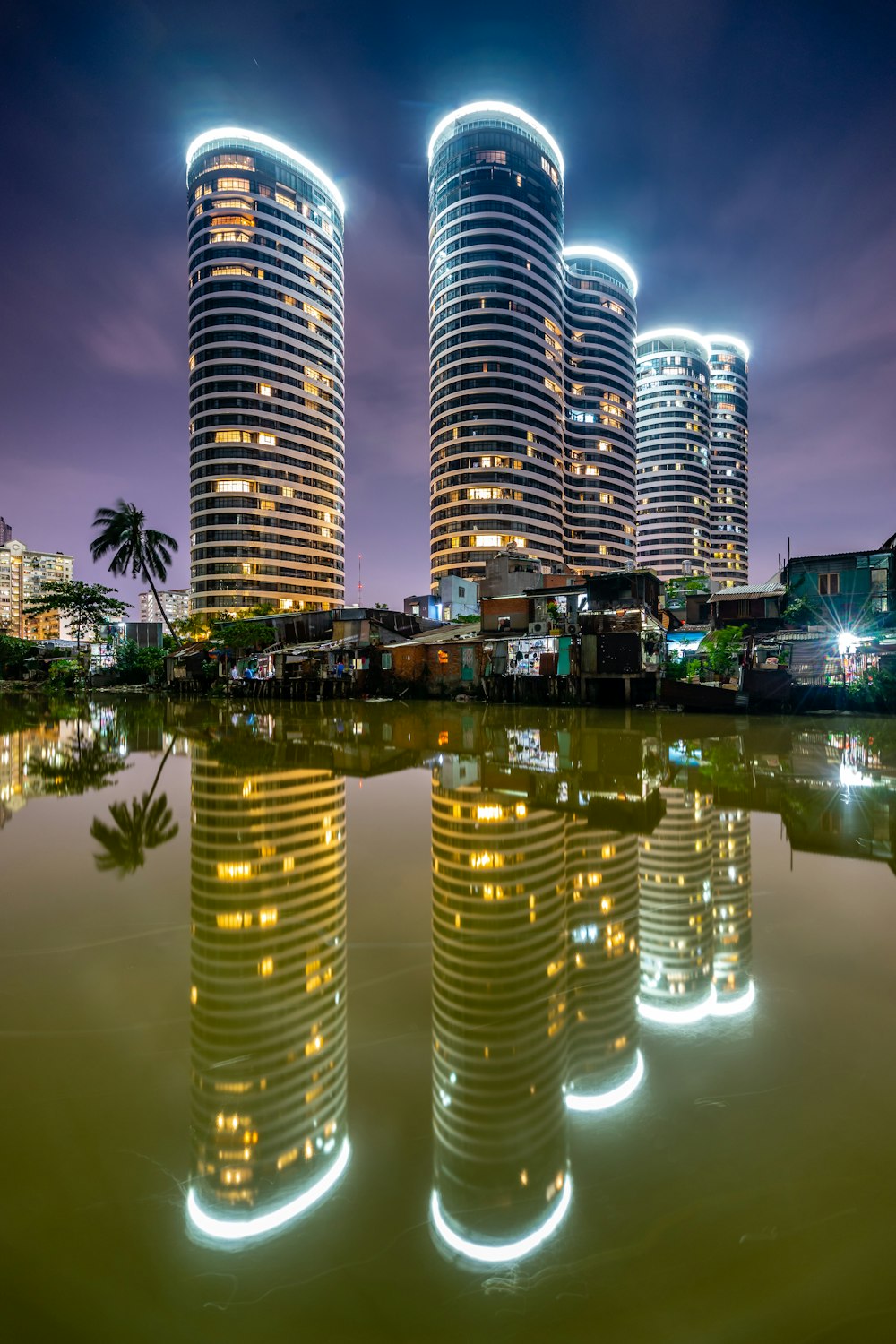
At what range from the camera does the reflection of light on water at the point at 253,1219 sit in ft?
8.02

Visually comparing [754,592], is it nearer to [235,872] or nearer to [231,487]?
[235,872]

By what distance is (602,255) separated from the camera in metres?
123

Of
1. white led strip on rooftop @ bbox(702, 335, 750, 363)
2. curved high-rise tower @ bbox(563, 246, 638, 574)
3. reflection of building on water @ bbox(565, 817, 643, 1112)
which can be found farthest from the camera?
white led strip on rooftop @ bbox(702, 335, 750, 363)

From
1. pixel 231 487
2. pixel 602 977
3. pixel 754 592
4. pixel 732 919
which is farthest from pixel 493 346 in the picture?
pixel 602 977

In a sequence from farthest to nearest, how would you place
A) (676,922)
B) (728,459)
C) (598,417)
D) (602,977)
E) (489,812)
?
(728,459) → (598,417) → (489,812) → (676,922) → (602,977)

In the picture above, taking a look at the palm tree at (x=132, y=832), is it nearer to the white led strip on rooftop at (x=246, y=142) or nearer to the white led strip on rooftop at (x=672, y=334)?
the white led strip on rooftop at (x=246, y=142)

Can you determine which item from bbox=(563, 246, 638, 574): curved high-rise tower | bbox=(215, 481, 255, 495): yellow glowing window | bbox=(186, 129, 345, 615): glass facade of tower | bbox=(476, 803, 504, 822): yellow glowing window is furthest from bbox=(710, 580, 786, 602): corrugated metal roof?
bbox=(215, 481, 255, 495): yellow glowing window

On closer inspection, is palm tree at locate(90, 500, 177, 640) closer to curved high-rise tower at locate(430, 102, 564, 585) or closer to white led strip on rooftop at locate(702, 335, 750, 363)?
curved high-rise tower at locate(430, 102, 564, 585)

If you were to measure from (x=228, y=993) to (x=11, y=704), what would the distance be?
45634 millimetres

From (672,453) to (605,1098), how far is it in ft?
507

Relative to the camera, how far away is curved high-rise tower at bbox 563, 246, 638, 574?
376 feet

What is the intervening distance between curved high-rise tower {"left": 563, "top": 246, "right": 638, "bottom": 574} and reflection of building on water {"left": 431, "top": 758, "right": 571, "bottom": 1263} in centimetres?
10947

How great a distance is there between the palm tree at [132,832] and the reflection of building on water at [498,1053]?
154 inches

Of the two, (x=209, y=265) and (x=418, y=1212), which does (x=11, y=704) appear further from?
(x=209, y=265)
